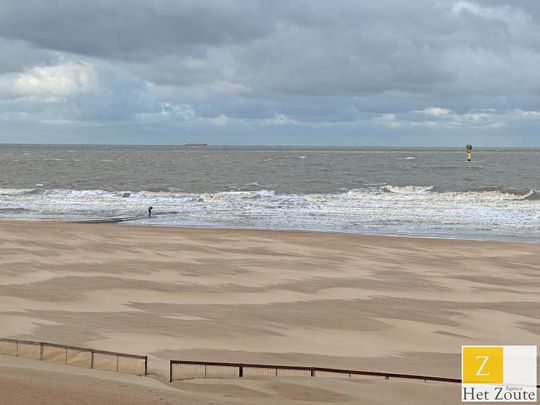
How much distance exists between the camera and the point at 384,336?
15.7 m

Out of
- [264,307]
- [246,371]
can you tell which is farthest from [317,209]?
[246,371]

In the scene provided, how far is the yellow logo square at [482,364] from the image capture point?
1253 centimetres

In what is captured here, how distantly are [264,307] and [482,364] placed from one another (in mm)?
6386

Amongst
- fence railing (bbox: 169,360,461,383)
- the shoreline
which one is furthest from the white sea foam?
fence railing (bbox: 169,360,461,383)

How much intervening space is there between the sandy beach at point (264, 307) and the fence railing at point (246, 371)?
0.26 metres

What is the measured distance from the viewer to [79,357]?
12094mm

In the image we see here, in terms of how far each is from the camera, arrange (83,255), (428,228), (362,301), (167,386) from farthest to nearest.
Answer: (428,228), (83,255), (362,301), (167,386)

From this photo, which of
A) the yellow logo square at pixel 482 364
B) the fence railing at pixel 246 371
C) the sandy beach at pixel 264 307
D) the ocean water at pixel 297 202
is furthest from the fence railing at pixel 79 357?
the ocean water at pixel 297 202

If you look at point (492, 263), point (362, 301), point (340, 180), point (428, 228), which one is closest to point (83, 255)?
point (362, 301)

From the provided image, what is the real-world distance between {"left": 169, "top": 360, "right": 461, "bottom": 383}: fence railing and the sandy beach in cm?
26

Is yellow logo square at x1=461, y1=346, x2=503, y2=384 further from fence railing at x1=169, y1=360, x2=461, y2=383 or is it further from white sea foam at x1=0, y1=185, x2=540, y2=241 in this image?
white sea foam at x1=0, y1=185, x2=540, y2=241

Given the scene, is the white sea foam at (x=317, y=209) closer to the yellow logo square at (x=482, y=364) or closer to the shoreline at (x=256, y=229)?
the shoreline at (x=256, y=229)

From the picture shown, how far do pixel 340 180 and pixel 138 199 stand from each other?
27.7m

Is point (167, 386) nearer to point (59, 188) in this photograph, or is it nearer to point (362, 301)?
point (362, 301)
